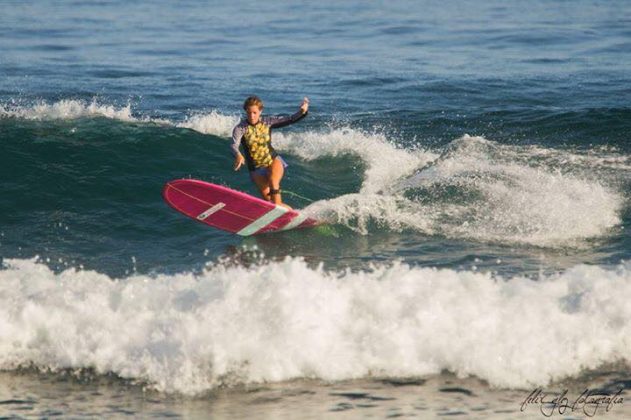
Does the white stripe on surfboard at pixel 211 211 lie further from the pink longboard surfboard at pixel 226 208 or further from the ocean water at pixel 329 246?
the ocean water at pixel 329 246

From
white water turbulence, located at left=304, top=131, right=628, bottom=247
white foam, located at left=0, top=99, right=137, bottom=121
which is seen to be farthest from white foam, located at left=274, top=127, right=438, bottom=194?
white foam, located at left=0, top=99, right=137, bottom=121

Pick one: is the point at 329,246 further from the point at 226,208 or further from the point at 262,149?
the point at 262,149

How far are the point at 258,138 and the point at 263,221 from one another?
101cm

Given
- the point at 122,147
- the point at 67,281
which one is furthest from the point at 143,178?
the point at 67,281

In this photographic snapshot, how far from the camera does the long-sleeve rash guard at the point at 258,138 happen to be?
483 inches

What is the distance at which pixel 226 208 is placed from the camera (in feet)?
39.8

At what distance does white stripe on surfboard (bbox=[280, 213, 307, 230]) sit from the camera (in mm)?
12422

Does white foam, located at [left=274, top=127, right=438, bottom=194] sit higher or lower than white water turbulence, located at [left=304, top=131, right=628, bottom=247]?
higher

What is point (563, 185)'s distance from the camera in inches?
546

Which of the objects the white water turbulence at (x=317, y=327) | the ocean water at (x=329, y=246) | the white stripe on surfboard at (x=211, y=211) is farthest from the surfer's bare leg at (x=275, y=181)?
the white water turbulence at (x=317, y=327)

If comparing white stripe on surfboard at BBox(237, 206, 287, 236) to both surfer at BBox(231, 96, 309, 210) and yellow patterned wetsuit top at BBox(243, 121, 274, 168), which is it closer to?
surfer at BBox(231, 96, 309, 210)

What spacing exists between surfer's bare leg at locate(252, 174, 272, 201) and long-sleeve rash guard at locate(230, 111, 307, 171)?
0.13m

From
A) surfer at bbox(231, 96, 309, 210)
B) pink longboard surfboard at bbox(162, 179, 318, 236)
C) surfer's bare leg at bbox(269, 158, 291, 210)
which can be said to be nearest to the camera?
pink longboard surfboard at bbox(162, 179, 318, 236)

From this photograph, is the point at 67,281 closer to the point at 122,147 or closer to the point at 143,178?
the point at 143,178
